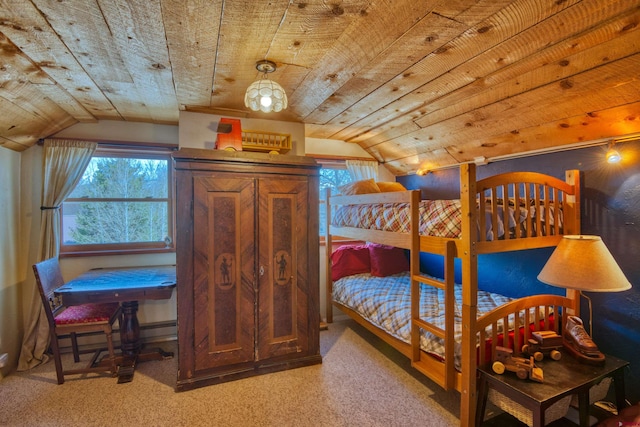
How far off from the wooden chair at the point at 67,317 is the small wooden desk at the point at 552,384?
2755 mm

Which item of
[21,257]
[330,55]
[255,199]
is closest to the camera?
[330,55]

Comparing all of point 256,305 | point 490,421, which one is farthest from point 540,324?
point 256,305

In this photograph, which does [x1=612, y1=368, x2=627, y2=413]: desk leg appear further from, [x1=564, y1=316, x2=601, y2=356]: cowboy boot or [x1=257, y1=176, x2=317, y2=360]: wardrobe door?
[x1=257, y1=176, x2=317, y2=360]: wardrobe door

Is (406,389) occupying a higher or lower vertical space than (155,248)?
lower

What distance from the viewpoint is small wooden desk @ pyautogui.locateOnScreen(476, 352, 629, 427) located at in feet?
4.99

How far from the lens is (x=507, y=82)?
202 cm

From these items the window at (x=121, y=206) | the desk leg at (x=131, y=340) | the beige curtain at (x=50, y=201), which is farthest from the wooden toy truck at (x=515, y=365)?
the beige curtain at (x=50, y=201)

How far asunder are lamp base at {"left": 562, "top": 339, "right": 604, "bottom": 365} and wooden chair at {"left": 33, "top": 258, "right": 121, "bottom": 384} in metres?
3.30

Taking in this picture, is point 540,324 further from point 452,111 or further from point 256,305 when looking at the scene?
point 256,305

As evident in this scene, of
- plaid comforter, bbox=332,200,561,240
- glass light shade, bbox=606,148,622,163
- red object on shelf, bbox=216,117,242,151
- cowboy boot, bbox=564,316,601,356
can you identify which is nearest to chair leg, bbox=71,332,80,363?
red object on shelf, bbox=216,117,242,151

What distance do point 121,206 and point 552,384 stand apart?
3.72 meters

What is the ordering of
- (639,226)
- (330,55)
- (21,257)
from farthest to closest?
(21,257) < (639,226) < (330,55)

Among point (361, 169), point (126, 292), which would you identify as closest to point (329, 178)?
point (361, 169)

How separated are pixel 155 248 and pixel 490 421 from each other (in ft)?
10.4
